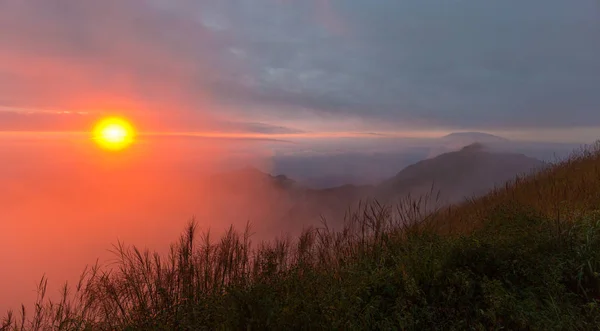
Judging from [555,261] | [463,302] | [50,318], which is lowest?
[50,318]

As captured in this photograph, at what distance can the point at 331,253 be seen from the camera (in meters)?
4.97

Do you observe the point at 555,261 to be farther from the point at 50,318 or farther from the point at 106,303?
the point at 50,318

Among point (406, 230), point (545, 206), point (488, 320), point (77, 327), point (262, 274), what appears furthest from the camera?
point (545, 206)

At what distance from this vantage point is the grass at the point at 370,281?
3014 millimetres

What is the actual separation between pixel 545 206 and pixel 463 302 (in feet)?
11.2

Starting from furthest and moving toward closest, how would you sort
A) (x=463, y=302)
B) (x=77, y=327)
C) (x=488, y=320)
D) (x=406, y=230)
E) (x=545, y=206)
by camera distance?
1. (x=545, y=206)
2. (x=406, y=230)
3. (x=77, y=327)
4. (x=463, y=302)
5. (x=488, y=320)

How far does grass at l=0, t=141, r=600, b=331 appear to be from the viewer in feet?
9.89

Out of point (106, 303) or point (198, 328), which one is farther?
point (106, 303)

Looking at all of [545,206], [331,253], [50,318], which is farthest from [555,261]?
[50,318]

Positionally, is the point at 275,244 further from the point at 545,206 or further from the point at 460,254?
the point at 545,206

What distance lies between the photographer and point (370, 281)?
11.5 ft

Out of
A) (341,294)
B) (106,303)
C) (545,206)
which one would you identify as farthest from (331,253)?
(545,206)

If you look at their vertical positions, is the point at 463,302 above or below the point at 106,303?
above

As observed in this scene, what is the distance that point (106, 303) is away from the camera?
4125mm
